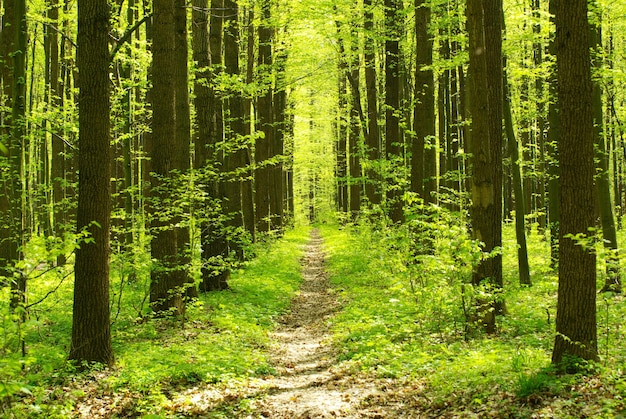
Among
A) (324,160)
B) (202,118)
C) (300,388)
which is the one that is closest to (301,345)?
(300,388)

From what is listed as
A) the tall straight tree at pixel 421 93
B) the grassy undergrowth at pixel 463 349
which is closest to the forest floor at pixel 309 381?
the grassy undergrowth at pixel 463 349

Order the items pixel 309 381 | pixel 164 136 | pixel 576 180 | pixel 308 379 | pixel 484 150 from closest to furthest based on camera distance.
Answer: pixel 576 180 → pixel 309 381 → pixel 308 379 → pixel 484 150 → pixel 164 136

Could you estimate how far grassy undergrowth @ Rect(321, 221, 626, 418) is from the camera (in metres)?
5.70

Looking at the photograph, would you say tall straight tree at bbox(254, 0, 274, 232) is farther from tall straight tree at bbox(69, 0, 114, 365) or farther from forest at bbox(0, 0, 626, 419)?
tall straight tree at bbox(69, 0, 114, 365)

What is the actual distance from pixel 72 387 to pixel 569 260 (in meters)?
6.38

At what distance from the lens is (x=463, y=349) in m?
7.92

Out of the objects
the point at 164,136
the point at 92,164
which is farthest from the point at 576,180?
the point at 164,136

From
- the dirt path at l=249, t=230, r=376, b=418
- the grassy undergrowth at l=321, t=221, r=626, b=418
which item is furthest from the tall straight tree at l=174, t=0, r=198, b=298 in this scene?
the grassy undergrowth at l=321, t=221, r=626, b=418

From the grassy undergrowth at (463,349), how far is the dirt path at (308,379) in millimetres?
381

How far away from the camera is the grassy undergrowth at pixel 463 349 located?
5.70 meters

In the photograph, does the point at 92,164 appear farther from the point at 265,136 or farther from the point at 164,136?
the point at 265,136

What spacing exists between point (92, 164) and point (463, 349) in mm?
6109

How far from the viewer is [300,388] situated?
24.6 ft

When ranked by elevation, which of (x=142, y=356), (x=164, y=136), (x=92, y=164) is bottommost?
(x=142, y=356)
